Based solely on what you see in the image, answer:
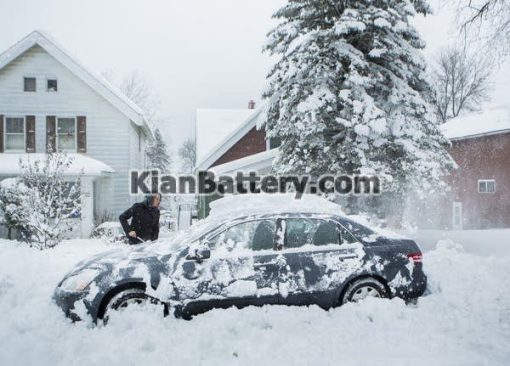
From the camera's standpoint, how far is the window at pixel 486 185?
2133 centimetres

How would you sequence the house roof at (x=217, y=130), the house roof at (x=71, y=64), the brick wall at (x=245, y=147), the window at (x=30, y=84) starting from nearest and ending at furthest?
the house roof at (x=71, y=64) < the window at (x=30, y=84) < the house roof at (x=217, y=130) < the brick wall at (x=245, y=147)

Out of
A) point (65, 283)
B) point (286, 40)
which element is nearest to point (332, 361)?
point (65, 283)

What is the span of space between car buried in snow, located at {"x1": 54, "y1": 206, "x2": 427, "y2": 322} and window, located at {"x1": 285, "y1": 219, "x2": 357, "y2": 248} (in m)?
0.01

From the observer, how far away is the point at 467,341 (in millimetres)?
4305

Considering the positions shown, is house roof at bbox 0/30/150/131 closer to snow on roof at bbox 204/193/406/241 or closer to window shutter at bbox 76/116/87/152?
window shutter at bbox 76/116/87/152

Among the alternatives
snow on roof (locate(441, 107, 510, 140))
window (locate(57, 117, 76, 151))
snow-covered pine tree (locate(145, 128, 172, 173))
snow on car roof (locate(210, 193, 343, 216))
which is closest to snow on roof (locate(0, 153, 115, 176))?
window (locate(57, 117, 76, 151))

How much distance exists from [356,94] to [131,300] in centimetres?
792

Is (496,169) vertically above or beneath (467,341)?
above

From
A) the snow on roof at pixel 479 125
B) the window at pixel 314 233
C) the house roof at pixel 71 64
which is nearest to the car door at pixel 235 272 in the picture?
the window at pixel 314 233

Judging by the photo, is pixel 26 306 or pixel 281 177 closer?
pixel 26 306

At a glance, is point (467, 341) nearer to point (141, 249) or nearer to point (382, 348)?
point (382, 348)

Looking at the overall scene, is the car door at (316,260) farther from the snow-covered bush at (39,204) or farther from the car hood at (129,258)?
the snow-covered bush at (39,204)

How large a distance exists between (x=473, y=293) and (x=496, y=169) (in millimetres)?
18045

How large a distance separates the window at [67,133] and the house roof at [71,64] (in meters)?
1.78
